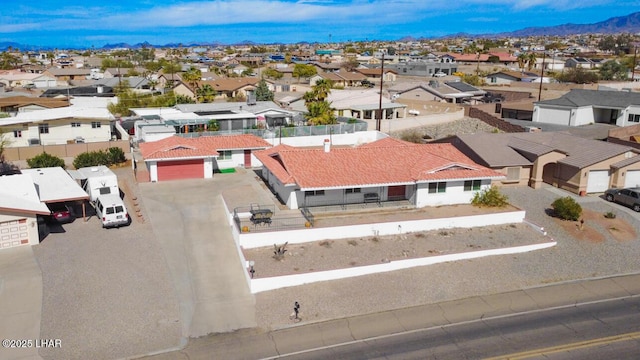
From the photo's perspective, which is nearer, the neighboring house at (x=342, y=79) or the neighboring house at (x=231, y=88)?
the neighboring house at (x=231, y=88)

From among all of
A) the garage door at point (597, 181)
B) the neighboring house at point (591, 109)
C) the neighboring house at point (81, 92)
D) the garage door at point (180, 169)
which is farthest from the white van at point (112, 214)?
the neighboring house at point (81, 92)

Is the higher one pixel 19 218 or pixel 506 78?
pixel 506 78

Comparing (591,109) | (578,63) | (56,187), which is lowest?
(56,187)

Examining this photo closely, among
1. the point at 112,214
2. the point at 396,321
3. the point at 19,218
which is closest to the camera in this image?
the point at 396,321

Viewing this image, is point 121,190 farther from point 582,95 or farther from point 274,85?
point 274,85

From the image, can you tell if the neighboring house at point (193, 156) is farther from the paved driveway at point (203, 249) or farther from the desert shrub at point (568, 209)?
the desert shrub at point (568, 209)

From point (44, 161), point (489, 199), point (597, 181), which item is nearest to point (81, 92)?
point (44, 161)

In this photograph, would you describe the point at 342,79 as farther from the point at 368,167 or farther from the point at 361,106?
the point at 368,167
